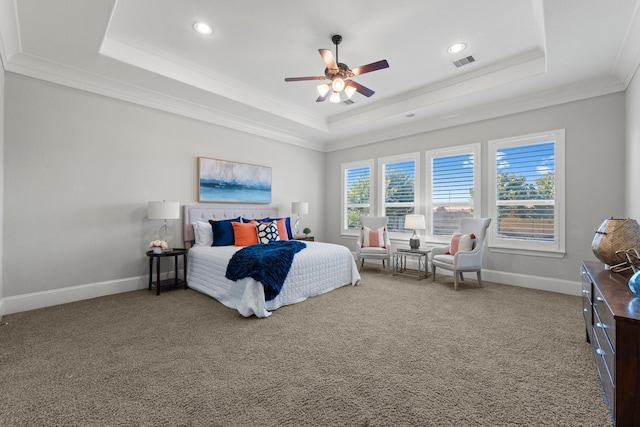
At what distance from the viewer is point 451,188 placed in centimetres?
504

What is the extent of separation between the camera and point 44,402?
1.67m

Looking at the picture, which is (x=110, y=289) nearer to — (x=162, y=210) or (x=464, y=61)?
(x=162, y=210)

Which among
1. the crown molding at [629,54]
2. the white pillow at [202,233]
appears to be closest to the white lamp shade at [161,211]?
the white pillow at [202,233]

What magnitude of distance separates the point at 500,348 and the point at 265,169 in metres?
4.59

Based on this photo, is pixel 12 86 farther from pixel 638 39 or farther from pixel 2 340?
pixel 638 39

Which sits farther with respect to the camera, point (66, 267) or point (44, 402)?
point (66, 267)

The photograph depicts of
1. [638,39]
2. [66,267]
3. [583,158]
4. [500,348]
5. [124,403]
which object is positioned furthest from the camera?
[583,158]

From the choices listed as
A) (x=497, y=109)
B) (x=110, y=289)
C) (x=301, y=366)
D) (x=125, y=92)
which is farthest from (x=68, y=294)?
(x=497, y=109)

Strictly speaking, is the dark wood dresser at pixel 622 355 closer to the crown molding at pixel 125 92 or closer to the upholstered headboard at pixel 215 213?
the upholstered headboard at pixel 215 213

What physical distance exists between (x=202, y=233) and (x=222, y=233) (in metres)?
0.30

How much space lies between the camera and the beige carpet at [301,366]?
5.21 ft

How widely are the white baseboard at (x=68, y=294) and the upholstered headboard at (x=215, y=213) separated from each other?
0.88 m

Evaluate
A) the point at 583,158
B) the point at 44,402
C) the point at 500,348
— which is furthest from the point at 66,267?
the point at 583,158

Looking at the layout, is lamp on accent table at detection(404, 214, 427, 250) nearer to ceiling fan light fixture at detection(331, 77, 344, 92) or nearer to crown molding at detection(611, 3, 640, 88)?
ceiling fan light fixture at detection(331, 77, 344, 92)
